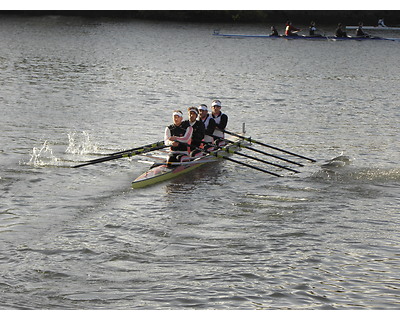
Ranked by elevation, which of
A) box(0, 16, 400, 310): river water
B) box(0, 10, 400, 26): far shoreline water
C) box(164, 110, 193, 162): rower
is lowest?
box(0, 16, 400, 310): river water

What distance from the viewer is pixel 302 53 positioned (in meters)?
66.2

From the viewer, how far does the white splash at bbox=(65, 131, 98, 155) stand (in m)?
24.6

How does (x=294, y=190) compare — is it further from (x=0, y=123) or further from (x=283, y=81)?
(x=283, y=81)

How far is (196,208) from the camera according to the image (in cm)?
1869

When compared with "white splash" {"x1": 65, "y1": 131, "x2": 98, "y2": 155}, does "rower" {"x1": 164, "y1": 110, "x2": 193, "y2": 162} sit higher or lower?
higher

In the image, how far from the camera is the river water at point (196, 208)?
13406mm

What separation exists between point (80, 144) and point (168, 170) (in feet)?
19.5

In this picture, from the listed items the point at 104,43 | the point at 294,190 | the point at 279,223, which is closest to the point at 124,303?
the point at 279,223

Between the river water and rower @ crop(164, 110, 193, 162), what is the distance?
905mm

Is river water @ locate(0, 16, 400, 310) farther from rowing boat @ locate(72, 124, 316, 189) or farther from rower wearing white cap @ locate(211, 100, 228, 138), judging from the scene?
rower wearing white cap @ locate(211, 100, 228, 138)

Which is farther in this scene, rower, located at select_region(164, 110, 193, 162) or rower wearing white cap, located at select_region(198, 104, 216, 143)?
rower wearing white cap, located at select_region(198, 104, 216, 143)

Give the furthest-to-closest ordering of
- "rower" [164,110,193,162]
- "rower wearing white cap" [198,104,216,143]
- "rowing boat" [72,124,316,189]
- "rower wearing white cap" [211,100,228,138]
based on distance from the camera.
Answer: "rower wearing white cap" [211,100,228,138], "rower wearing white cap" [198,104,216,143], "rower" [164,110,193,162], "rowing boat" [72,124,316,189]

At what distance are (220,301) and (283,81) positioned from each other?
120ft

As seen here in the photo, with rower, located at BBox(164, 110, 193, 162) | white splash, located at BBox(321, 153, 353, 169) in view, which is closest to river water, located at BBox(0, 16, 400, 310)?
white splash, located at BBox(321, 153, 353, 169)
